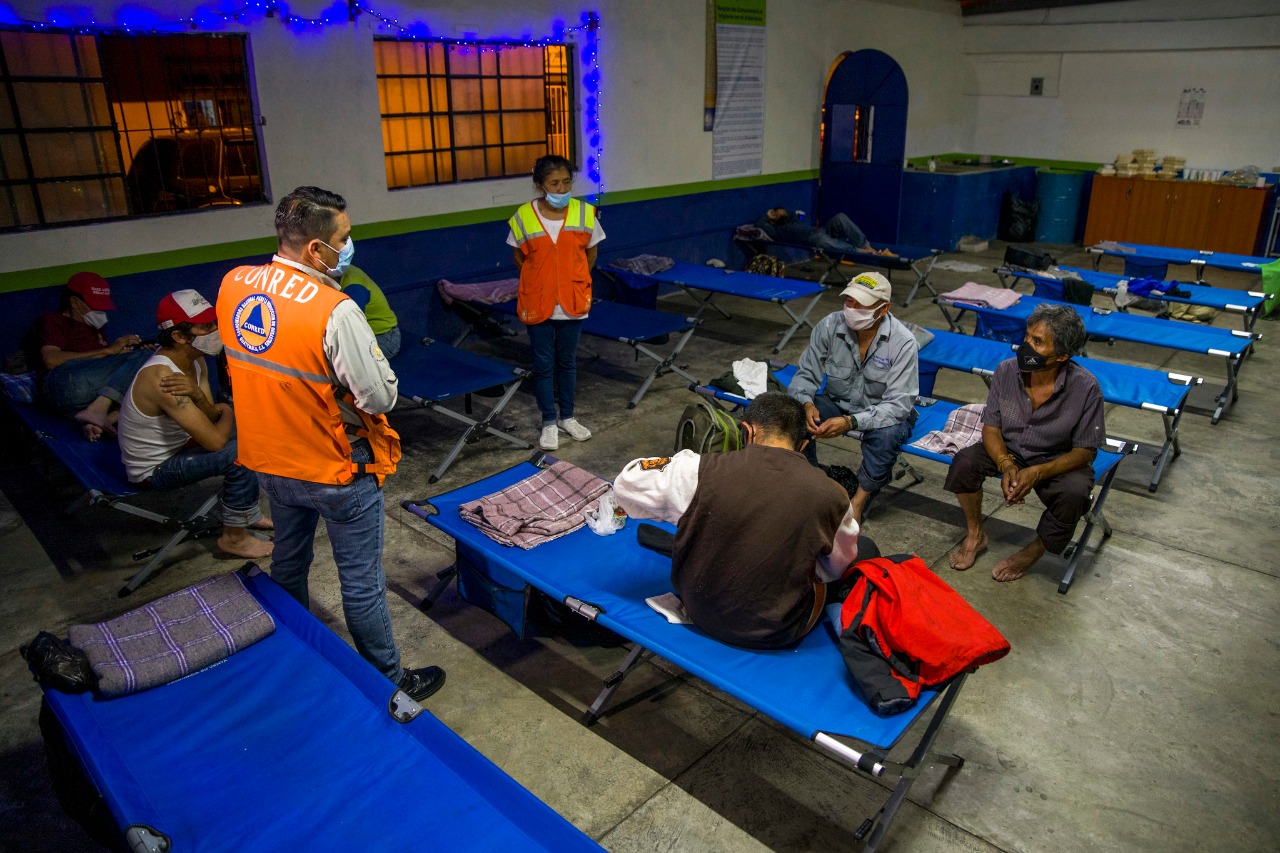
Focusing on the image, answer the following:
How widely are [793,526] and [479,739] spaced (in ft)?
4.42

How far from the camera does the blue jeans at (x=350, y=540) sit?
109 inches

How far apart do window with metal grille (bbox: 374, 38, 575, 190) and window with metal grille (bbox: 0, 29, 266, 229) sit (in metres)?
1.27

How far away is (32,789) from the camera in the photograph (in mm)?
2770

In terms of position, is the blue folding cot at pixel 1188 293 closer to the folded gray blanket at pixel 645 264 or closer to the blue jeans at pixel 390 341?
the folded gray blanket at pixel 645 264

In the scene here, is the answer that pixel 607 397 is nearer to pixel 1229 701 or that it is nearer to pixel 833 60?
pixel 1229 701

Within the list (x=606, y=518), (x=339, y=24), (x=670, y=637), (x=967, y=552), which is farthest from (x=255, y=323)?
(x=339, y=24)

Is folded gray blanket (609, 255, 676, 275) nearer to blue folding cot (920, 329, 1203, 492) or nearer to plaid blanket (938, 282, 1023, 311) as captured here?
plaid blanket (938, 282, 1023, 311)

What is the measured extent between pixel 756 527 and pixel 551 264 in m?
2.91

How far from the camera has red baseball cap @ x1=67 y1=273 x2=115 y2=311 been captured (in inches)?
191

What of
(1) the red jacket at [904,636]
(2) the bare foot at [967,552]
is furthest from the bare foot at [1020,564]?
(1) the red jacket at [904,636]

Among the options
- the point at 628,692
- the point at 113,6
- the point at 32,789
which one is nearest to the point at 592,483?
the point at 628,692

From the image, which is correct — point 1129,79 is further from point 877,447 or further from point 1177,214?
point 877,447

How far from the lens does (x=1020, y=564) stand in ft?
13.0

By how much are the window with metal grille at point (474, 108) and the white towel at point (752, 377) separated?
3339 millimetres
